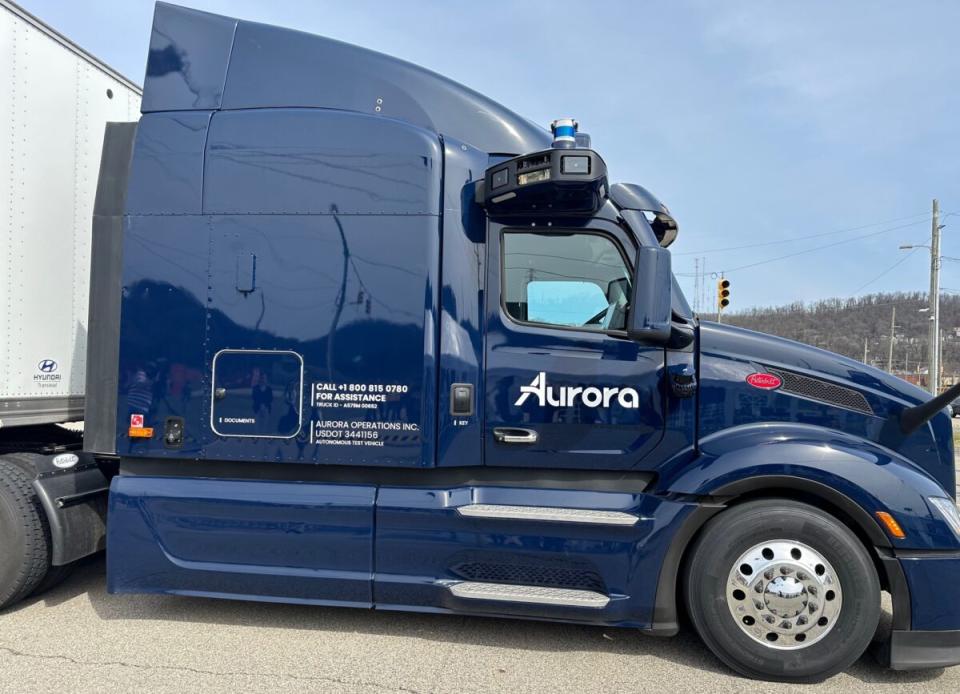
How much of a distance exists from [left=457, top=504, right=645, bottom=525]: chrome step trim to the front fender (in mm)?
307

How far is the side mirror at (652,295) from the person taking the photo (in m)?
3.60

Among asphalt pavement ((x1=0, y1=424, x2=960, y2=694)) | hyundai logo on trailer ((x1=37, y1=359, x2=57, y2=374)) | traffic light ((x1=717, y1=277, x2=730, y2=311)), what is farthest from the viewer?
traffic light ((x1=717, y1=277, x2=730, y2=311))

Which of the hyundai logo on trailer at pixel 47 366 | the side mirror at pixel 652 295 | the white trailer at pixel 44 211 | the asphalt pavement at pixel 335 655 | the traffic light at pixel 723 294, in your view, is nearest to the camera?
the asphalt pavement at pixel 335 655

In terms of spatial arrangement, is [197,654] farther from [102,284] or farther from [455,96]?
[455,96]

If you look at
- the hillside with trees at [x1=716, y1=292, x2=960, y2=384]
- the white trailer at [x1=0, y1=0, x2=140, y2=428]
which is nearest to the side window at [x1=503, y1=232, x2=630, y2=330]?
the white trailer at [x1=0, y1=0, x2=140, y2=428]

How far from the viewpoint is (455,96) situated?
405 centimetres

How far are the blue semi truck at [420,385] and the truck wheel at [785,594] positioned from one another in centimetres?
2

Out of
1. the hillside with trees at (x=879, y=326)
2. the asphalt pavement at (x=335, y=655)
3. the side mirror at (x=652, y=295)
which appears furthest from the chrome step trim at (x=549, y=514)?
the hillside with trees at (x=879, y=326)

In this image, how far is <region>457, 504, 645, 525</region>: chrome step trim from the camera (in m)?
3.64

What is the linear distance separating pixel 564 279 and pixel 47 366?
3.31 meters

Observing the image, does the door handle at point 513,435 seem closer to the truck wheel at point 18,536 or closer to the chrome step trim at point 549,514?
the chrome step trim at point 549,514

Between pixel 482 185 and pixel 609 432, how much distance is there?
1.59 metres

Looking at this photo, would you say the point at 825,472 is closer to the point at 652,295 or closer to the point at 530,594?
the point at 652,295

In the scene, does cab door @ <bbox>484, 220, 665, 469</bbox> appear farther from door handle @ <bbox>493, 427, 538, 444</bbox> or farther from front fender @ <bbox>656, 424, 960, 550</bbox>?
front fender @ <bbox>656, 424, 960, 550</bbox>
